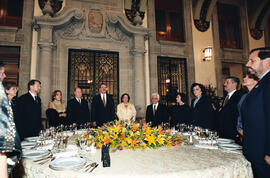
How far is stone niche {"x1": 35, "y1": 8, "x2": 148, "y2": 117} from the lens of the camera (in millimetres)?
5930

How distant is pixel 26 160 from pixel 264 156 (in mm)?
2219

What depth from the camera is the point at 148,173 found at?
4.21 feet

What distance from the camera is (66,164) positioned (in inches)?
57.0

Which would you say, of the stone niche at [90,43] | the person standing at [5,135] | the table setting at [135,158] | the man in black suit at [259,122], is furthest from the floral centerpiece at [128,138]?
the stone niche at [90,43]

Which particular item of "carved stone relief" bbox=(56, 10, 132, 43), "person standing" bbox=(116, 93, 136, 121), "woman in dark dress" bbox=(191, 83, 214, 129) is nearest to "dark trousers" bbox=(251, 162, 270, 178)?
"woman in dark dress" bbox=(191, 83, 214, 129)

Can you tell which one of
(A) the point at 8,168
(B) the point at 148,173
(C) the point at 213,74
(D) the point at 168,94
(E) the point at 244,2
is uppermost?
(E) the point at 244,2

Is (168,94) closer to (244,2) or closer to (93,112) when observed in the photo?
(93,112)

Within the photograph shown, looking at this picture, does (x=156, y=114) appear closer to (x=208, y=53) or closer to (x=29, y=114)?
(x=29, y=114)

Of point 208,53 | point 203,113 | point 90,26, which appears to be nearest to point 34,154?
point 203,113

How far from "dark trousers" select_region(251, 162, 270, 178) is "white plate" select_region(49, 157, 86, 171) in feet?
5.26

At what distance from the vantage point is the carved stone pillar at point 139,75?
6.68m

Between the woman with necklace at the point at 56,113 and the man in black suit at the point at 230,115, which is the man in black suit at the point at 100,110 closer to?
the woman with necklace at the point at 56,113

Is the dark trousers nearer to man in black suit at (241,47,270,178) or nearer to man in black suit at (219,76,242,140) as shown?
man in black suit at (241,47,270,178)

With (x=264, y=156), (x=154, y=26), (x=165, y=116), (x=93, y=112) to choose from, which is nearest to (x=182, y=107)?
(x=165, y=116)
